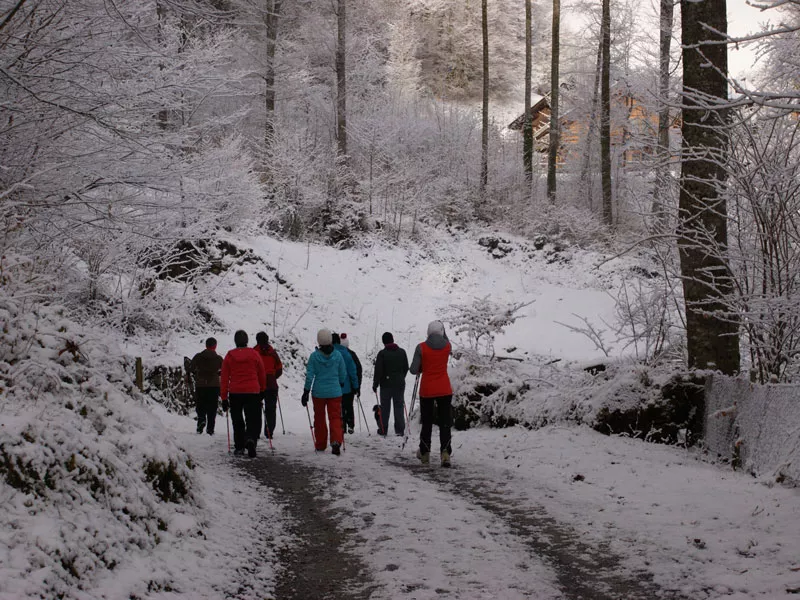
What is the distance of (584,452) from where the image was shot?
8.80 meters

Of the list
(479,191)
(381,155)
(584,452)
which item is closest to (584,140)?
(479,191)

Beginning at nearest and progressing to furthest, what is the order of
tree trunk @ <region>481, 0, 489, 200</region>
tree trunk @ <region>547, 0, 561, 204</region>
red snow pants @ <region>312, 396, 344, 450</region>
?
red snow pants @ <region>312, 396, 344, 450</region>
tree trunk @ <region>547, 0, 561, 204</region>
tree trunk @ <region>481, 0, 489, 200</region>

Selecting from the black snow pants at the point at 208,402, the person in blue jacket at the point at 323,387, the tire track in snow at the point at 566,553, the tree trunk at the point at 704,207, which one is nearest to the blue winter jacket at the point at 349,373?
the person in blue jacket at the point at 323,387

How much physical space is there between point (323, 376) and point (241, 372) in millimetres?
1276

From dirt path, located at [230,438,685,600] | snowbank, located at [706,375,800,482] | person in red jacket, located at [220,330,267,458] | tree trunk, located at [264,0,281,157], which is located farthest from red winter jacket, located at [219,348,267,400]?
tree trunk, located at [264,0,281,157]

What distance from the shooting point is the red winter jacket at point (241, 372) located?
10.4m

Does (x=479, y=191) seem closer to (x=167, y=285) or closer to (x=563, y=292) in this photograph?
(x=563, y=292)

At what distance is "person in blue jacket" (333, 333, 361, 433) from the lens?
1152cm

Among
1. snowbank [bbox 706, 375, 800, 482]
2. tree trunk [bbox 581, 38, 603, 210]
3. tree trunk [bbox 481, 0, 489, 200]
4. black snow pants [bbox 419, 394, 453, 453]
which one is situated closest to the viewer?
snowbank [bbox 706, 375, 800, 482]

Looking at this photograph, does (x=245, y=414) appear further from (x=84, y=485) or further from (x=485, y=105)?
(x=485, y=105)

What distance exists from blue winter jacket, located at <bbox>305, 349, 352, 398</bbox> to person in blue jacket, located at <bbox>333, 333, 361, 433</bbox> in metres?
0.93

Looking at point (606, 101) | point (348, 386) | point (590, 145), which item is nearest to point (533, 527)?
point (348, 386)

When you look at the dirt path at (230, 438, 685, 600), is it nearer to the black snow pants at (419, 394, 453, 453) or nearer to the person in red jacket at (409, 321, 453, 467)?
the black snow pants at (419, 394, 453, 453)

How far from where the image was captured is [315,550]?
5.50m
